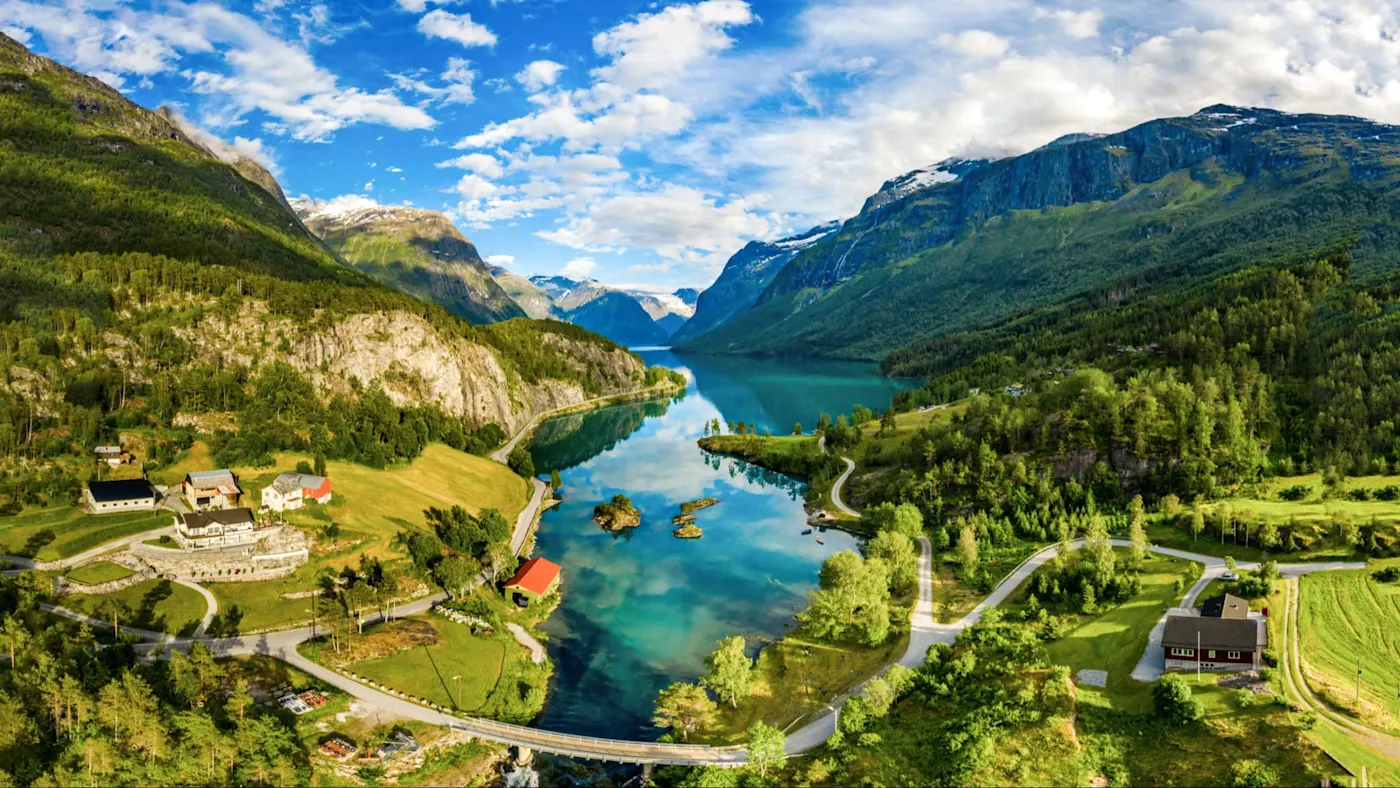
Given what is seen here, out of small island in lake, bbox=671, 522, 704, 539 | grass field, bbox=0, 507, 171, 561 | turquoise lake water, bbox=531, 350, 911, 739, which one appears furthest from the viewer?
small island in lake, bbox=671, 522, 704, 539

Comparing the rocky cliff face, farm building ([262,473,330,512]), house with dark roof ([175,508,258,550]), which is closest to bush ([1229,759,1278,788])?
house with dark roof ([175,508,258,550])

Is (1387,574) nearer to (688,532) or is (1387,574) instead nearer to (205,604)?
(688,532)

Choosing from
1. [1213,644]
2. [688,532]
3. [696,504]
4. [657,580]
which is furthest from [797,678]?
[696,504]

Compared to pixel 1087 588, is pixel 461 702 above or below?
below

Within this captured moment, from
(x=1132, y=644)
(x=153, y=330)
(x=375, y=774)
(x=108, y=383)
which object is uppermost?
(x=153, y=330)

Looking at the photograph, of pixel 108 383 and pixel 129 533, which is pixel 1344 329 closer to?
pixel 129 533

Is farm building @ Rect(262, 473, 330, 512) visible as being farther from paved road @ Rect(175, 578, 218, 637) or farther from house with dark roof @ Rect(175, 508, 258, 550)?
paved road @ Rect(175, 578, 218, 637)

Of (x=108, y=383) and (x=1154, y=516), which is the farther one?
(x=108, y=383)

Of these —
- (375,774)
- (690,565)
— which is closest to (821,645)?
(690,565)
